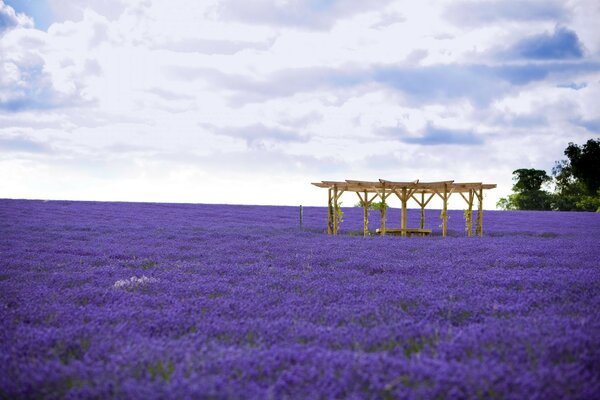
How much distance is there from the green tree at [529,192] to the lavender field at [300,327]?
154 feet

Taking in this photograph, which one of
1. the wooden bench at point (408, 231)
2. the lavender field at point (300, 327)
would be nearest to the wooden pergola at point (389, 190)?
the wooden bench at point (408, 231)

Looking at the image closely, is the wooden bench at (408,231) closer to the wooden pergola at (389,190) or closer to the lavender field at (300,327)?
the wooden pergola at (389,190)

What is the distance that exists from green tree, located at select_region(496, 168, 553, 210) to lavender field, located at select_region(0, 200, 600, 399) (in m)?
46.8

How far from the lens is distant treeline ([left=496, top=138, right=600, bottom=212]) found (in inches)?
1741

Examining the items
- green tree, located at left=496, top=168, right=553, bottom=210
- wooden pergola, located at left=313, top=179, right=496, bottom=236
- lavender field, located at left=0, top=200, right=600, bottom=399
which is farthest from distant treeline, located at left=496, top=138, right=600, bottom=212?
lavender field, located at left=0, top=200, right=600, bottom=399

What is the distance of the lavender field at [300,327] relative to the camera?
10.2ft

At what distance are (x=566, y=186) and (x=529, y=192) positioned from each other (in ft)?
27.3

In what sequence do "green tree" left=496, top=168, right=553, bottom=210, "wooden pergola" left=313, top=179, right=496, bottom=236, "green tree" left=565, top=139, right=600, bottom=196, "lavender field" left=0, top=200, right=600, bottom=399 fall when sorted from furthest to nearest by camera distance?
1. "green tree" left=496, top=168, right=553, bottom=210
2. "green tree" left=565, top=139, right=600, bottom=196
3. "wooden pergola" left=313, top=179, right=496, bottom=236
4. "lavender field" left=0, top=200, right=600, bottom=399

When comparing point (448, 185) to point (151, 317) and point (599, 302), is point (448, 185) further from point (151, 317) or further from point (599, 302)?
point (151, 317)

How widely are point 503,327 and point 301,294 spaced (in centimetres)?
259

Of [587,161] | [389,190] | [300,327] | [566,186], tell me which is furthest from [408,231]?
[566,186]

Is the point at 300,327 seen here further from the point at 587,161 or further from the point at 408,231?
the point at 587,161

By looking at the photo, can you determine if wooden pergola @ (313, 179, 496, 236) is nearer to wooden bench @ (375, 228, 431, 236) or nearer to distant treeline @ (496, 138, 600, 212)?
wooden bench @ (375, 228, 431, 236)

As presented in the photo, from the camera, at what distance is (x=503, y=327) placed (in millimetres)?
4371
